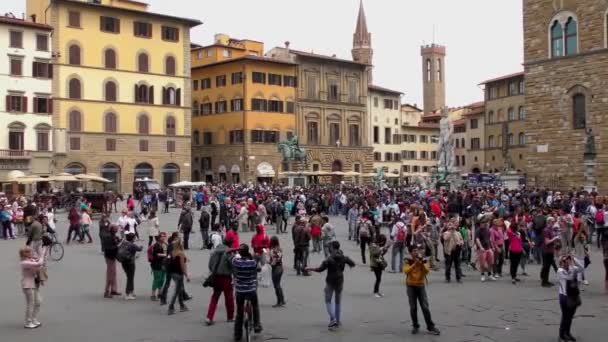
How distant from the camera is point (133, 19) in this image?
51.1 metres

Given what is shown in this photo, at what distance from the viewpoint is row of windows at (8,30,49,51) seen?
148 ft

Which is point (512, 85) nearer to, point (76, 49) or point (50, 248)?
point (76, 49)

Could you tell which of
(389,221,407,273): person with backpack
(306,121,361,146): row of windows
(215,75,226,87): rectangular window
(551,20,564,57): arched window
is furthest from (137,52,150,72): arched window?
(389,221,407,273): person with backpack

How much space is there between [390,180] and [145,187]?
35.9m

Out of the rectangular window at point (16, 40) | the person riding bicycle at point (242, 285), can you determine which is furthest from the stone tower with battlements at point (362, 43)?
the person riding bicycle at point (242, 285)

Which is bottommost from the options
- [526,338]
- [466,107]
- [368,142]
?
[526,338]

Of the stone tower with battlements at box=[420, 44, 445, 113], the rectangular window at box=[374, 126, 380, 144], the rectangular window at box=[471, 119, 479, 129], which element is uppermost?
the stone tower with battlements at box=[420, 44, 445, 113]

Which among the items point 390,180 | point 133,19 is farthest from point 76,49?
point 390,180

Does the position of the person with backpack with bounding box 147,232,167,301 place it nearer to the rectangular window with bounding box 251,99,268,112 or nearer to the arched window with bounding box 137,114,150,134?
the arched window with bounding box 137,114,150,134

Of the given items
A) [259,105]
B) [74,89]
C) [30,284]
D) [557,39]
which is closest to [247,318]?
[30,284]

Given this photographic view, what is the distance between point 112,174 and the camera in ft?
163

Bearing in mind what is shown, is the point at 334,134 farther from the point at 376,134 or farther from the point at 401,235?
the point at 401,235

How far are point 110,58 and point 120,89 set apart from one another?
2296mm

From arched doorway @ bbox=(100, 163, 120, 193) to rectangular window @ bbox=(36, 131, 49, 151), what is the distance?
13.9ft
